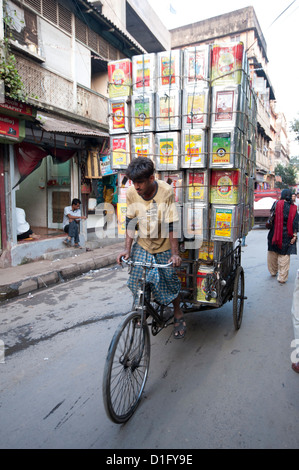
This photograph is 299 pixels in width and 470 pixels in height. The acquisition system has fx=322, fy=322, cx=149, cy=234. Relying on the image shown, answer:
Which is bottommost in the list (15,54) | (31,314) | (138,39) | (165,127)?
(31,314)

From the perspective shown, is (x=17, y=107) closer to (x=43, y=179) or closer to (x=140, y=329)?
(x=43, y=179)

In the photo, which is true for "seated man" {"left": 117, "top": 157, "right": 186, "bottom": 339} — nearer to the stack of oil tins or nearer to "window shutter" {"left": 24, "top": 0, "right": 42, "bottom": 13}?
the stack of oil tins

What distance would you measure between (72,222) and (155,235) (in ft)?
21.0

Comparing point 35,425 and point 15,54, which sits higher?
point 15,54

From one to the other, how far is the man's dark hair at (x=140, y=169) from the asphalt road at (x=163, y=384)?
172 cm

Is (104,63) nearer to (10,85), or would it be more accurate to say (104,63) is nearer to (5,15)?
(5,15)

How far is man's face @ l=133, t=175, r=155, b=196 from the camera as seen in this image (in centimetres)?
252

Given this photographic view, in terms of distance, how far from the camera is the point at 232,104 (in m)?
2.94

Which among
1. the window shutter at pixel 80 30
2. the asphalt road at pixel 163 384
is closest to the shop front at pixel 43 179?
the window shutter at pixel 80 30

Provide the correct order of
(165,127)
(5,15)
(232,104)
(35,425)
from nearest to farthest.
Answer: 1. (35,425)
2. (232,104)
3. (165,127)
4. (5,15)

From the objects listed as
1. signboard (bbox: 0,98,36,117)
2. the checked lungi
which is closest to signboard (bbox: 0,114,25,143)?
signboard (bbox: 0,98,36,117)

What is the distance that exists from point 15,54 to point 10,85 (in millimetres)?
1621

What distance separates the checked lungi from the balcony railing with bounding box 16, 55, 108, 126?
551 cm
